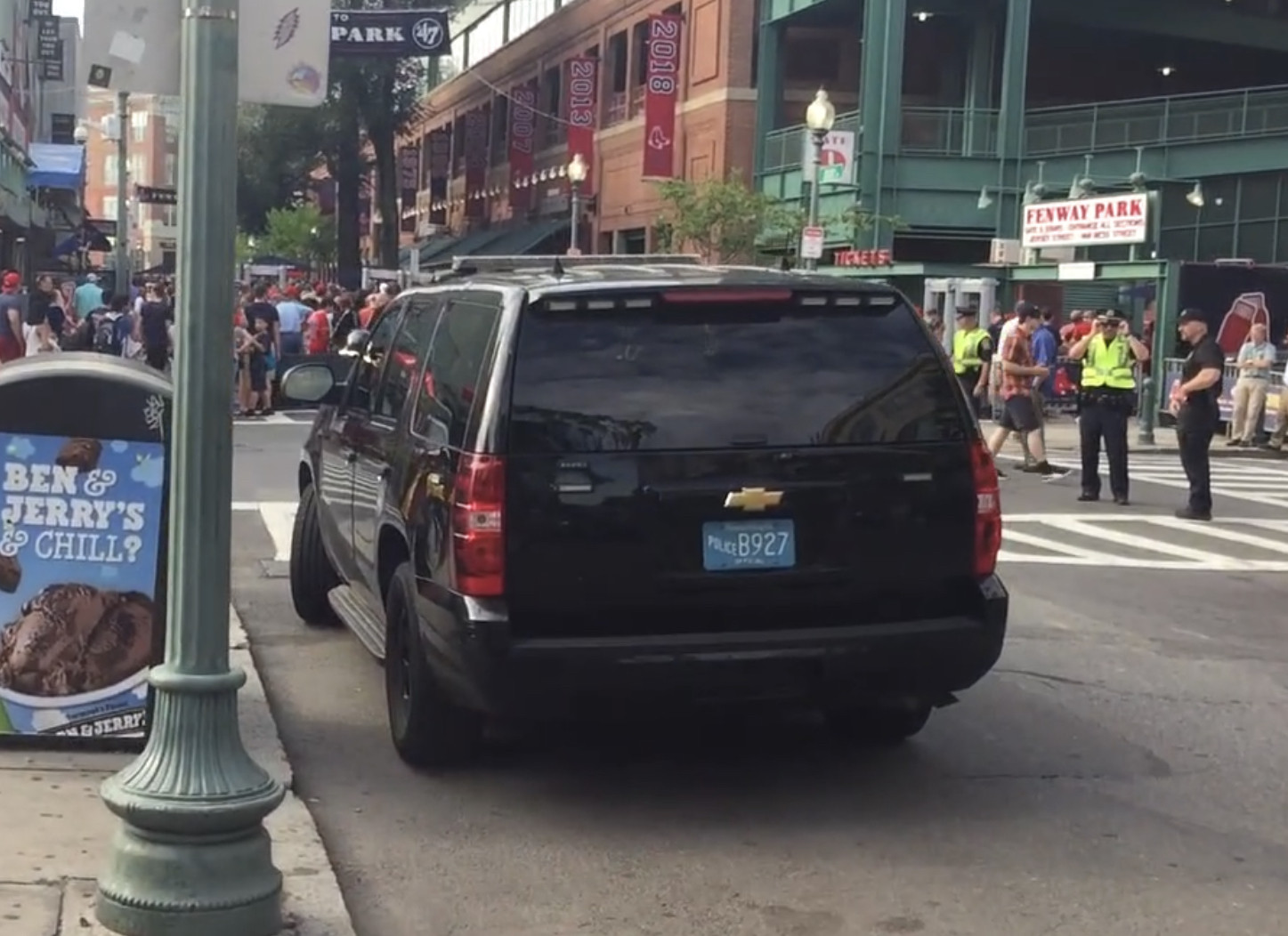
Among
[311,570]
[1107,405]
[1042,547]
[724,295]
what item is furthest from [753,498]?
[1107,405]

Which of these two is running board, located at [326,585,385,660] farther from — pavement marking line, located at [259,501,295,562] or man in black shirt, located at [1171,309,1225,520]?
man in black shirt, located at [1171,309,1225,520]

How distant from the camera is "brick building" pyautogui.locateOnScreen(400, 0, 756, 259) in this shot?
135ft

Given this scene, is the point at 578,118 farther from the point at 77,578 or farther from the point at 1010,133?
the point at 77,578

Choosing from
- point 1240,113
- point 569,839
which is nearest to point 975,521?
point 569,839

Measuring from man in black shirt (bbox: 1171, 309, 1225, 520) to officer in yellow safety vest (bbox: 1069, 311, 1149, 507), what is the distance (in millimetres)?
881

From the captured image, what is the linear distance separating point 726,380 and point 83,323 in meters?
19.8

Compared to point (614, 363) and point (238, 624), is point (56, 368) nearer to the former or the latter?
point (614, 363)

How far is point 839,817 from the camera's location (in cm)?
610

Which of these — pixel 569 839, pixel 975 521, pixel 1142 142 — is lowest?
pixel 569 839

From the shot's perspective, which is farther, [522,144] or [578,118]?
[522,144]

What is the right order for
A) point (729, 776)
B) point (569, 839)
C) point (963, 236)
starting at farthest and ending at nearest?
point (963, 236), point (729, 776), point (569, 839)

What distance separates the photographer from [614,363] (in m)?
5.89

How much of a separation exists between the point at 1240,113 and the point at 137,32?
3158 cm

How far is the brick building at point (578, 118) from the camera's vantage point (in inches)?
1618
